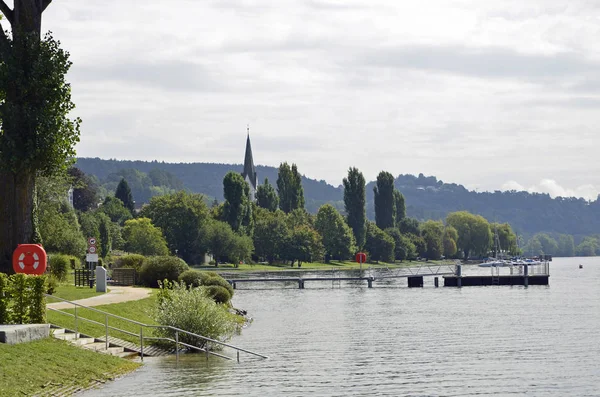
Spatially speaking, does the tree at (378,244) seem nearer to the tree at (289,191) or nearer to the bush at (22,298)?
the tree at (289,191)

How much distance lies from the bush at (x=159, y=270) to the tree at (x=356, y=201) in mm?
113529

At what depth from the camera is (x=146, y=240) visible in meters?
135

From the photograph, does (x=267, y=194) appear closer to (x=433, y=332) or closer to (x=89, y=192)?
(x=89, y=192)

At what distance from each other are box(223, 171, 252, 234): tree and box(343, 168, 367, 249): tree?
33.4 metres

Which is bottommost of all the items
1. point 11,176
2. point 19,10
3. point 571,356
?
point 571,356

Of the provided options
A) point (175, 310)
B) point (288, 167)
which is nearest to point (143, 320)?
point (175, 310)

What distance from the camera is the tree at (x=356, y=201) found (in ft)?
603

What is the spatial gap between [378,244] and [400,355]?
6102 inches

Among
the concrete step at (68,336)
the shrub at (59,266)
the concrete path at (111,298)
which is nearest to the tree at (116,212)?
the shrub at (59,266)

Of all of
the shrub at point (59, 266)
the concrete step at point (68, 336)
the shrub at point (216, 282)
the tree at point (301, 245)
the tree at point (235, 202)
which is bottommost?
the concrete step at point (68, 336)

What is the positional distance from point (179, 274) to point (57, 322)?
105 feet

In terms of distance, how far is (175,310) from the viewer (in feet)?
133

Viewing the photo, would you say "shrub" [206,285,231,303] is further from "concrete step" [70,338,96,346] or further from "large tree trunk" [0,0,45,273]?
"concrete step" [70,338,96,346]

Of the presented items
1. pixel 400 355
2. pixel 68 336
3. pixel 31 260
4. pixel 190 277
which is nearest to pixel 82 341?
pixel 68 336
